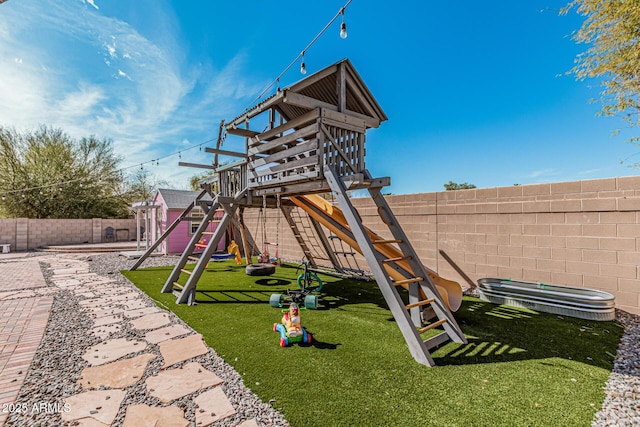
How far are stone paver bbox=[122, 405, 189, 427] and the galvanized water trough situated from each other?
17.5 feet

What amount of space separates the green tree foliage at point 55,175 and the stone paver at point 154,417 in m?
17.9

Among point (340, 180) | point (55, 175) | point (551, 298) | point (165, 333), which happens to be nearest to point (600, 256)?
point (551, 298)

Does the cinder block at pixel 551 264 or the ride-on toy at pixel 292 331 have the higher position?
the cinder block at pixel 551 264

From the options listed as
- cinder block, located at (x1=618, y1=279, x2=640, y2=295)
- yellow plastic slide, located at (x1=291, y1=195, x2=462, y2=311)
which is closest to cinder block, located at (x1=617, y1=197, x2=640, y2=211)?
cinder block, located at (x1=618, y1=279, x2=640, y2=295)

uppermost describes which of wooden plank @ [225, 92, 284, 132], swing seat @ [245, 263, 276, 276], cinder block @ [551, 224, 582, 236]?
wooden plank @ [225, 92, 284, 132]

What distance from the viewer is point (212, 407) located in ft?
7.29

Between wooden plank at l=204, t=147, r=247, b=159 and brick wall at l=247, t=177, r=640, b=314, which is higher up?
wooden plank at l=204, t=147, r=247, b=159

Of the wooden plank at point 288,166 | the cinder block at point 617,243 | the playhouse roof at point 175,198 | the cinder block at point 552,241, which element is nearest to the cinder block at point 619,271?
the cinder block at point 617,243

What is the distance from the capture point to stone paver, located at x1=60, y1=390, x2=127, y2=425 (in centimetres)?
212

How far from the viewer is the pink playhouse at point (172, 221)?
1262 centimetres

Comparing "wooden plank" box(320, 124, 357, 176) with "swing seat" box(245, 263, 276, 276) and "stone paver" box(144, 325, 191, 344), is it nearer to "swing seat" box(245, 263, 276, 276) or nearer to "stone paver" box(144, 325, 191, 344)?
"stone paver" box(144, 325, 191, 344)

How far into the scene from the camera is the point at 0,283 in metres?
6.94

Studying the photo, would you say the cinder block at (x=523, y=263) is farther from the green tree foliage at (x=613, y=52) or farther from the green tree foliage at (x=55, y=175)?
the green tree foliage at (x=55, y=175)

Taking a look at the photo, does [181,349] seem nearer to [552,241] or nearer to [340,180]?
[340,180]
